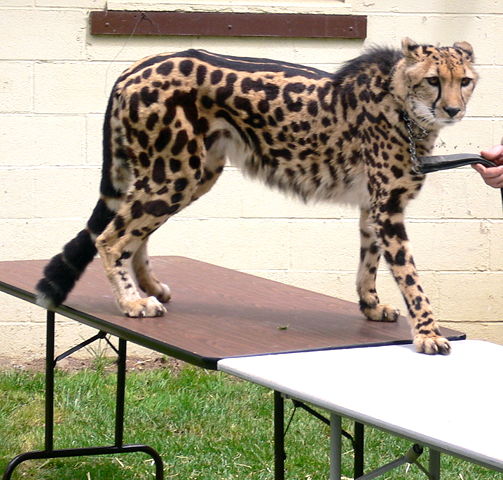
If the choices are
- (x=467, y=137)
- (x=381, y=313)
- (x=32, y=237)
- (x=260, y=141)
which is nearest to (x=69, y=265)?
(x=260, y=141)

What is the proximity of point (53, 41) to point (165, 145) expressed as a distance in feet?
7.82

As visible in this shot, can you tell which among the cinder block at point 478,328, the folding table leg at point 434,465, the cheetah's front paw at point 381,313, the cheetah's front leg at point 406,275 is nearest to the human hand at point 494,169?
the cheetah's front leg at point 406,275

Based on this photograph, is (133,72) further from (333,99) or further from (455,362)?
(455,362)

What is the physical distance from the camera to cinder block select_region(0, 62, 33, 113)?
6.09 meters

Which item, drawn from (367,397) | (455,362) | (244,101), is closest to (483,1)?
(244,101)

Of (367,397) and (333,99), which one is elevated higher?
(333,99)

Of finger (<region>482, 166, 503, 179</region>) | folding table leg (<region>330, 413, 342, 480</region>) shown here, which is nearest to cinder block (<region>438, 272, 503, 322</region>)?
finger (<region>482, 166, 503, 179</region>)

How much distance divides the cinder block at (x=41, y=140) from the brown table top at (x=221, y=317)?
1.37 metres

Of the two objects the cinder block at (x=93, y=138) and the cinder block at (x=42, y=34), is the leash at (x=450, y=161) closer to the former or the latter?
the cinder block at (x=93, y=138)

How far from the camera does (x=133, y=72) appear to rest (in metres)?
4.09

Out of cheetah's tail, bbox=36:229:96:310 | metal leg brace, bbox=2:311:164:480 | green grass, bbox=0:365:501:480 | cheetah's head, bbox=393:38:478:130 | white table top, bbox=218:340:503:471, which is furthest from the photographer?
green grass, bbox=0:365:501:480

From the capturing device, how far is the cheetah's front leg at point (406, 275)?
11.5ft

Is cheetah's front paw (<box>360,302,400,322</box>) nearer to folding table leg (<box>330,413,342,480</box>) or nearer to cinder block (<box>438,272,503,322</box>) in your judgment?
folding table leg (<box>330,413,342,480</box>)

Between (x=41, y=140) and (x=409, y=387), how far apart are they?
12.0 ft
